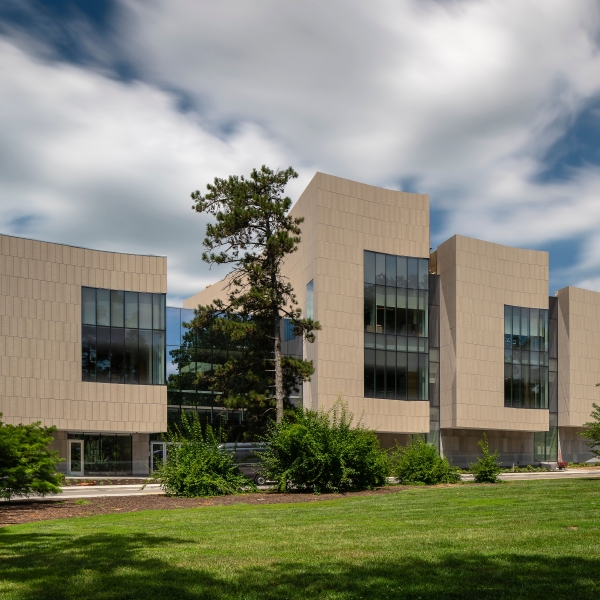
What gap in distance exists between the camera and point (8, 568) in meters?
9.28

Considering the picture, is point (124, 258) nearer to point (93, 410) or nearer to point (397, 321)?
point (93, 410)

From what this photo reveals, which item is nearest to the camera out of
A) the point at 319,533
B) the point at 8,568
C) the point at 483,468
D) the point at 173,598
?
the point at 173,598

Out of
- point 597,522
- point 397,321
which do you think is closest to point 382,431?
point 397,321

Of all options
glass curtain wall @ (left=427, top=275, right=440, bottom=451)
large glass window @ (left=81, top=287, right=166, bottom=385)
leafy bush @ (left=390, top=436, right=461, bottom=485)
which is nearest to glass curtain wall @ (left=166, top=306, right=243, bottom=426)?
large glass window @ (left=81, top=287, right=166, bottom=385)

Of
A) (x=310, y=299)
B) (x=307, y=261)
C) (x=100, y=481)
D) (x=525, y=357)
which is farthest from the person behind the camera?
(x=525, y=357)

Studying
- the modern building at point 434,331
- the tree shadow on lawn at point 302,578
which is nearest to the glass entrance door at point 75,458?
the modern building at point 434,331

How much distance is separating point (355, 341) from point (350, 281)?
3.92 meters

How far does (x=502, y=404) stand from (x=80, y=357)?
2951cm

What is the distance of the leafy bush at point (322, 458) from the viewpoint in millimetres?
25000

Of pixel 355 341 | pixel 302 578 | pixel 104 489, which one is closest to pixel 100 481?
pixel 104 489

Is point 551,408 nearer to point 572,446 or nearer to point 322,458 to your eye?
point 572,446

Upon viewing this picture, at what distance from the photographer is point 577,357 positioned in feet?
192

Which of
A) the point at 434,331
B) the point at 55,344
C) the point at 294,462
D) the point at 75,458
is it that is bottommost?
the point at 75,458

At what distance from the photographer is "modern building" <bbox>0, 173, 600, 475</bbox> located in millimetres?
42062
